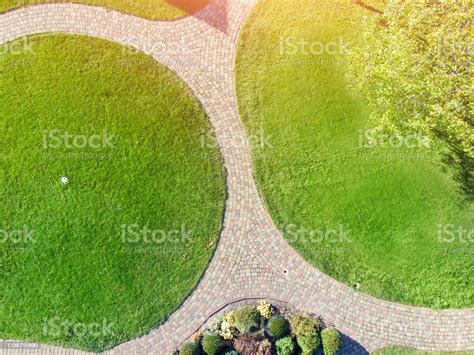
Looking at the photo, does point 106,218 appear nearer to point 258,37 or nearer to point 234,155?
point 234,155

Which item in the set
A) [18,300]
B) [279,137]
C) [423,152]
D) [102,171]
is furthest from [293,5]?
[18,300]

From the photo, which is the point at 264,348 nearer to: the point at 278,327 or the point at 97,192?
the point at 278,327

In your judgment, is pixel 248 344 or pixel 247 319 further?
pixel 247 319

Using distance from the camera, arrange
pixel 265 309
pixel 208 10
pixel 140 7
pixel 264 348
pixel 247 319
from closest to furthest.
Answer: pixel 264 348 → pixel 247 319 → pixel 265 309 → pixel 140 7 → pixel 208 10

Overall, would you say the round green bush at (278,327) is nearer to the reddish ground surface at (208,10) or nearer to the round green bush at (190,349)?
the round green bush at (190,349)

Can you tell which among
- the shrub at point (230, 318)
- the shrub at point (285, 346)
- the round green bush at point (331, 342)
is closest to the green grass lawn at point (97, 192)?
the shrub at point (230, 318)

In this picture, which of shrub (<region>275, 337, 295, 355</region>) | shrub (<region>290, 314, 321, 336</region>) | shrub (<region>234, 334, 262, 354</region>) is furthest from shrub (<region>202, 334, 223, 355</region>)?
shrub (<region>290, 314, 321, 336</region>)

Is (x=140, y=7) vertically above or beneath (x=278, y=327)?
above

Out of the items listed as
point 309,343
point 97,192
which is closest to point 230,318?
point 309,343
